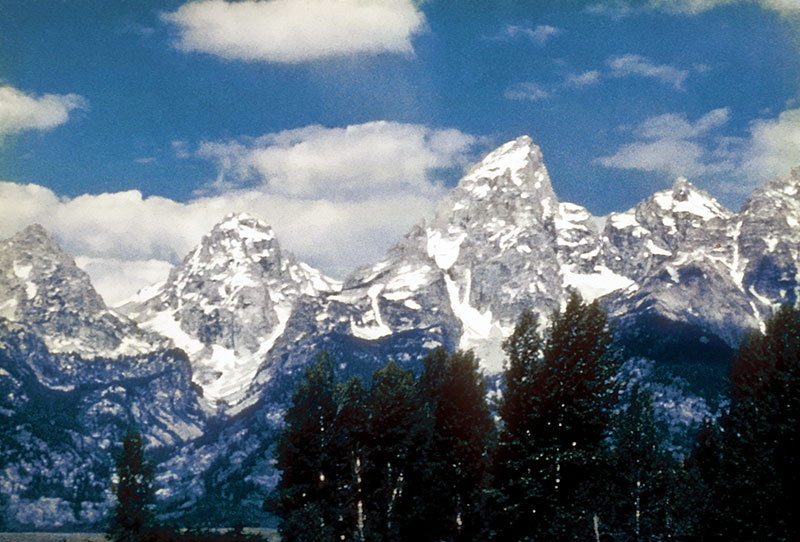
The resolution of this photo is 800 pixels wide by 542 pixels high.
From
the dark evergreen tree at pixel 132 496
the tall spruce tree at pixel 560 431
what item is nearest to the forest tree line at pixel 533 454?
the tall spruce tree at pixel 560 431

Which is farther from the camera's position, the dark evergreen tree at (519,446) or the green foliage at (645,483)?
the green foliage at (645,483)

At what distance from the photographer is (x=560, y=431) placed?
47656 millimetres

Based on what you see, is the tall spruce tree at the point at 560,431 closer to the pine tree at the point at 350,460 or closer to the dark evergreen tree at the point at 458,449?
the dark evergreen tree at the point at 458,449

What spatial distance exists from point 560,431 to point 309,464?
21.9 m

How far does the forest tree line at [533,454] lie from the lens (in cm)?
4509

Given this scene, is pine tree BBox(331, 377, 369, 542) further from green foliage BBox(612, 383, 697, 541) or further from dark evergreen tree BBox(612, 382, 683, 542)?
dark evergreen tree BBox(612, 382, 683, 542)

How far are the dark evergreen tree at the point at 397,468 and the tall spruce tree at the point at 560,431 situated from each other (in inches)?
391

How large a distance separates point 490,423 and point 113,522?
185ft

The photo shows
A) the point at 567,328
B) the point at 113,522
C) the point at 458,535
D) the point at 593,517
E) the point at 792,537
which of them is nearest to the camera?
the point at 792,537

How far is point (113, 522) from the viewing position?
92.2m

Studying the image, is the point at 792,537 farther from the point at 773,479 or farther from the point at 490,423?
the point at 490,423

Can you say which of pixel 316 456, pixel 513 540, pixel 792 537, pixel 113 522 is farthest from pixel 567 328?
pixel 113 522

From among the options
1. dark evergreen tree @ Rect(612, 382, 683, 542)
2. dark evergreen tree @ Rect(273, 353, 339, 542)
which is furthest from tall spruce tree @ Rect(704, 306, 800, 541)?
dark evergreen tree @ Rect(273, 353, 339, 542)

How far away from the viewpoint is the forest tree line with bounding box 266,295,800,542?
45.1 metres
